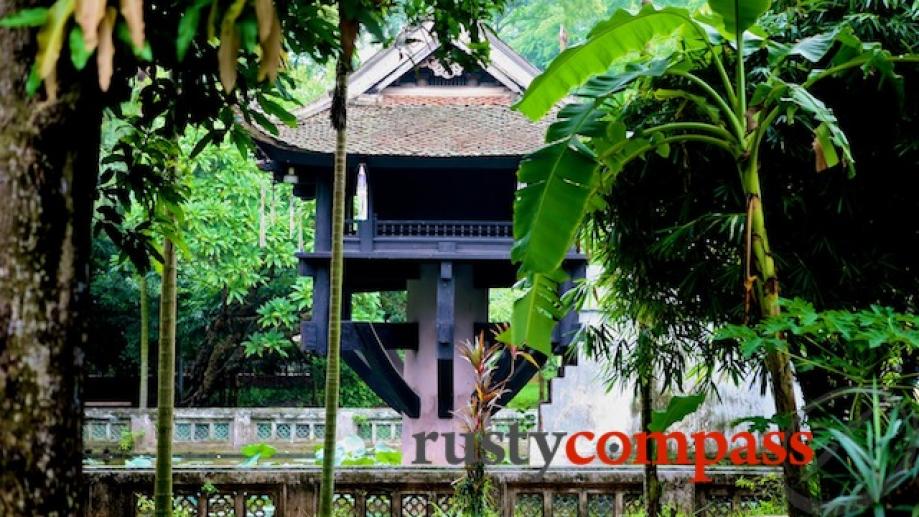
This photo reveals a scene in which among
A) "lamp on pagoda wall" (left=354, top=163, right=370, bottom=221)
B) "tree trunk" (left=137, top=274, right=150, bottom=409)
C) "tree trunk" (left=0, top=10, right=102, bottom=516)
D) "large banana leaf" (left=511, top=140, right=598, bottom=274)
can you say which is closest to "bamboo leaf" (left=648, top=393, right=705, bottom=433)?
"large banana leaf" (left=511, top=140, right=598, bottom=274)

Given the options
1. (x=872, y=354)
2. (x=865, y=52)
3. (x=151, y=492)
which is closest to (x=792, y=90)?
(x=865, y=52)

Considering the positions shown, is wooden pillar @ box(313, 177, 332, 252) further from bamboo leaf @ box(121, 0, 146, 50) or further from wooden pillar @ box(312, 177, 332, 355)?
bamboo leaf @ box(121, 0, 146, 50)

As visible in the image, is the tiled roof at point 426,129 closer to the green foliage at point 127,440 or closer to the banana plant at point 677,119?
the banana plant at point 677,119

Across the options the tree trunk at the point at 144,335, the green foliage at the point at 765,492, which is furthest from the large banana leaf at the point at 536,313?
the tree trunk at the point at 144,335

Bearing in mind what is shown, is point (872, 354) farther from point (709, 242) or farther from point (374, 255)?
point (374, 255)

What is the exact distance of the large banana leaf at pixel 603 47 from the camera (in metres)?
2.88

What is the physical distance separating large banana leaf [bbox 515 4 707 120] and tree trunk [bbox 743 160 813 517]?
63 cm

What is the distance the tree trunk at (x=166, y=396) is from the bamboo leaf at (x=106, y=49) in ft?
7.22

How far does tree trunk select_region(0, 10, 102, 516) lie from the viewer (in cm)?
176

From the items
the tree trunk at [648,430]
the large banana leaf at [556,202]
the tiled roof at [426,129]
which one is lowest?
the tree trunk at [648,430]

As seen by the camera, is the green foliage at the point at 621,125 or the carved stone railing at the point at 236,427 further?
the carved stone railing at the point at 236,427

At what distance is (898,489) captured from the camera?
192 centimetres

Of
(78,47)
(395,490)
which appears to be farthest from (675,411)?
(78,47)

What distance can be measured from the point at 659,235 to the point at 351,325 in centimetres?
365
